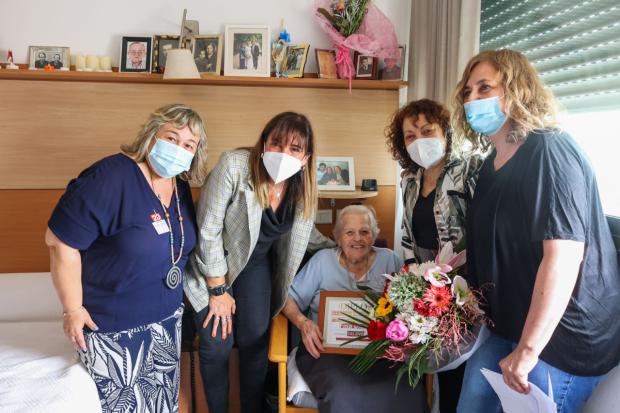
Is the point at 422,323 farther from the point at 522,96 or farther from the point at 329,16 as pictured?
the point at 329,16

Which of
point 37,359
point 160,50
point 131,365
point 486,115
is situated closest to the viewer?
point 486,115

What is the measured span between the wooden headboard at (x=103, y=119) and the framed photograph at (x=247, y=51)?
0.24 ft

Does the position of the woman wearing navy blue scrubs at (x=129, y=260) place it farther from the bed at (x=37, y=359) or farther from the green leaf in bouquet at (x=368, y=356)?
the green leaf in bouquet at (x=368, y=356)

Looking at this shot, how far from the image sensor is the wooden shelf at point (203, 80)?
2.68 m

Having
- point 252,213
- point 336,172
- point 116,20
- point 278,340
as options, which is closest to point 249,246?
point 252,213

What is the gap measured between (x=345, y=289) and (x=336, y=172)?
105cm

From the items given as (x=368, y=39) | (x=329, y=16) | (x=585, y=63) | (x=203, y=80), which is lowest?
(x=585, y=63)

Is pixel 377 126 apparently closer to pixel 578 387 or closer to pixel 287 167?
pixel 287 167

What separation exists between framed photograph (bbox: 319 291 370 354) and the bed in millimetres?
872

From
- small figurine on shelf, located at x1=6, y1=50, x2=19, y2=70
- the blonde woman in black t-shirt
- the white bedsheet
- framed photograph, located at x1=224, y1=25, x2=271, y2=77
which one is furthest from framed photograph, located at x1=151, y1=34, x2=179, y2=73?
the blonde woman in black t-shirt

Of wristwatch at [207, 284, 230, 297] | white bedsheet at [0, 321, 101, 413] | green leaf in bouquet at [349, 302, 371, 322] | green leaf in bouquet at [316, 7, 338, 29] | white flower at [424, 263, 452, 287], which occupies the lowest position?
white bedsheet at [0, 321, 101, 413]

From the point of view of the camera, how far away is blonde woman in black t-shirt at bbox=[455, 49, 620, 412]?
1105 millimetres

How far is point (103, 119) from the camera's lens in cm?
286

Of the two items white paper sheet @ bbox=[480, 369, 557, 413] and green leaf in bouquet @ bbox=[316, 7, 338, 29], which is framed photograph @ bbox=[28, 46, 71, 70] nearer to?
green leaf in bouquet @ bbox=[316, 7, 338, 29]
